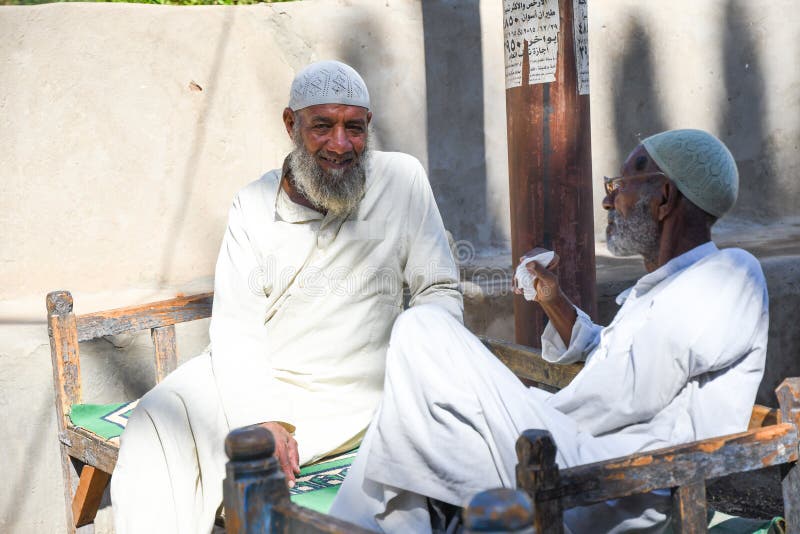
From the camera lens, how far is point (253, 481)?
5.74 feet

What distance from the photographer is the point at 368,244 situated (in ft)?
11.0

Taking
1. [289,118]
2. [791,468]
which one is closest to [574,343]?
[791,468]

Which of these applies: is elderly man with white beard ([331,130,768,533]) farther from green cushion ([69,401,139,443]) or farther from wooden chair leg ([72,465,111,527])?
wooden chair leg ([72,465,111,527])

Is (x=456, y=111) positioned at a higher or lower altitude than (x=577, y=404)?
higher

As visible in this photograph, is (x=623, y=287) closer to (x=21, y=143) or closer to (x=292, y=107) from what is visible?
(x=292, y=107)

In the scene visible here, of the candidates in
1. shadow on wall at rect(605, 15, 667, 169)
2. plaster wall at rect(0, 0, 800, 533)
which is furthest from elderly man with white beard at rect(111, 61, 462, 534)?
shadow on wall at rect(605, 15, 667, 169)

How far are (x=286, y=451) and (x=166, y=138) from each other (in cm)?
289

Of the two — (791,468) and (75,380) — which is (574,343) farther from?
(75,380)

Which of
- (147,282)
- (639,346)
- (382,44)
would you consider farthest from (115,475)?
(382,44)

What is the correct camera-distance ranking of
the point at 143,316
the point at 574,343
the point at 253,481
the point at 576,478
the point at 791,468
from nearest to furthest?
the point at 253,481 → the point at 576,478 → the point at 791,468 → the point at 574,343 → the point at 143,316

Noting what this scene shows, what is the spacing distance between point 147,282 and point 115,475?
2374mm

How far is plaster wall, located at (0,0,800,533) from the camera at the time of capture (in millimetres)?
4418

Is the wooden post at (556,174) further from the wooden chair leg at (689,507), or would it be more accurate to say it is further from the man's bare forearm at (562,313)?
the wooden chair leg at (689,507)

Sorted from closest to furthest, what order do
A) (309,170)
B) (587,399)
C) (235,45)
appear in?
(587,399)
(309,170)
(235,45)
